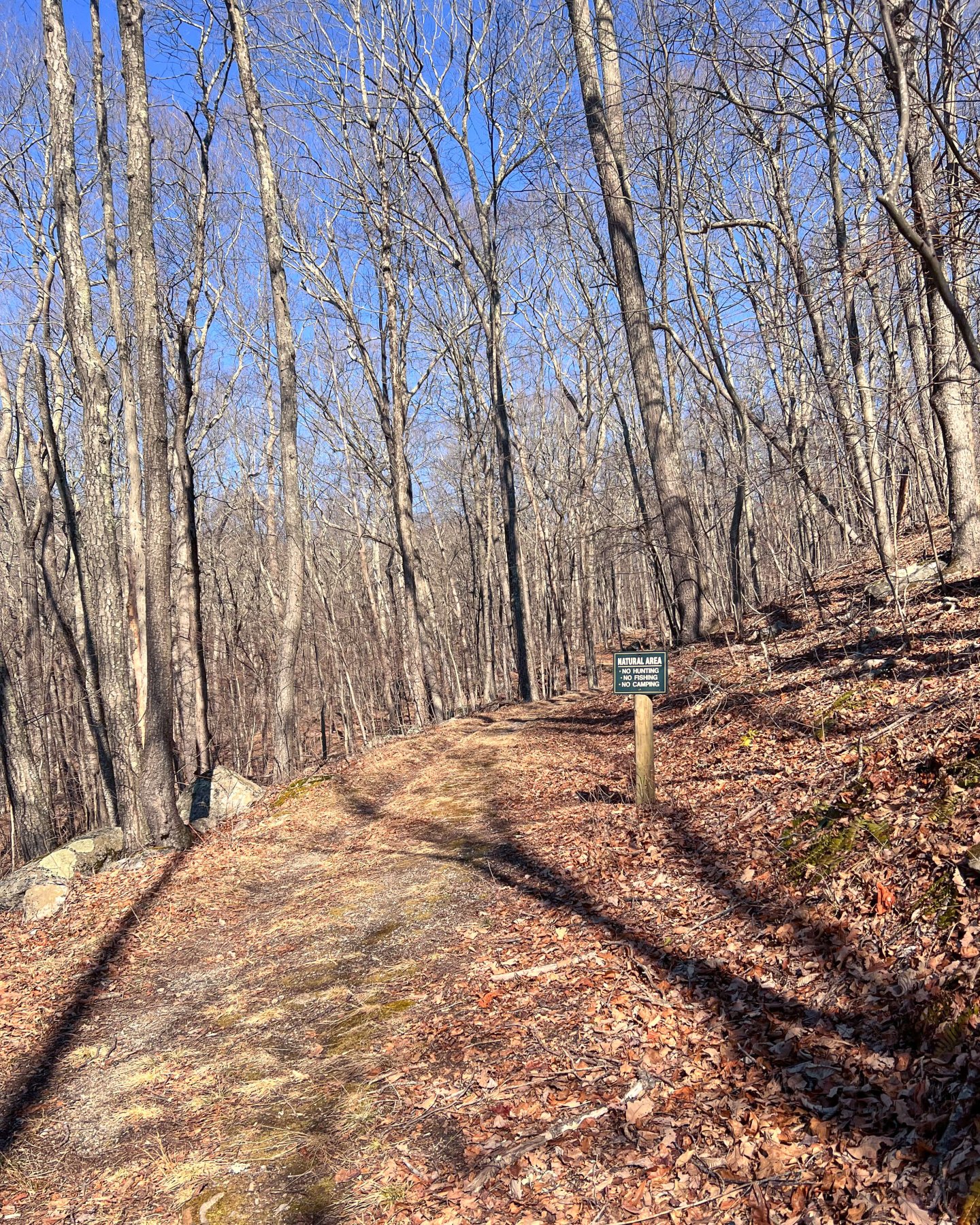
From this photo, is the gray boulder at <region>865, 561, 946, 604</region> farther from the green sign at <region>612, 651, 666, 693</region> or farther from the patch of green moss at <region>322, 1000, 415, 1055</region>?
the patch of green moss at <region>322, 1000, 415, 1055</region>

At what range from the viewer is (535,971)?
15.7 ft

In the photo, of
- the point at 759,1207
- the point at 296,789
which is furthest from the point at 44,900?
the point at 759,1207

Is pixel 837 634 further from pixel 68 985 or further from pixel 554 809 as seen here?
pixel 68 985

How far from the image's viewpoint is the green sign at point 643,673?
6.53 meters

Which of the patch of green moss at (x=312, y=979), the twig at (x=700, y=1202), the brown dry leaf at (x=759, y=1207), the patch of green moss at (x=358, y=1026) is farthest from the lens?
the patch of green moss at (x=312, y=979)

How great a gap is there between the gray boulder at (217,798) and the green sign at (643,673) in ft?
19.9

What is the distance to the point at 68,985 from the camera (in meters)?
6.01

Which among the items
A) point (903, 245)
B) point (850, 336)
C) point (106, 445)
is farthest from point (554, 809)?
point (850, 336)

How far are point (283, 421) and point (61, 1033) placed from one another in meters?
9.33

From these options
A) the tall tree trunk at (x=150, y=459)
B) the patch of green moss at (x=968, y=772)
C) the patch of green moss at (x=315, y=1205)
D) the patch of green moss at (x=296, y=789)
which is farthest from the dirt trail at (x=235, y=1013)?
the patch of green moss at (x=968, y=772)

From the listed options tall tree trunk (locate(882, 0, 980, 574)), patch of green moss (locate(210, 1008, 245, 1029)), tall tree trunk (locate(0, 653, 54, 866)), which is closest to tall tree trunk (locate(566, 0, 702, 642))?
tall tree trunk (locate(882, 0, 980, 574))

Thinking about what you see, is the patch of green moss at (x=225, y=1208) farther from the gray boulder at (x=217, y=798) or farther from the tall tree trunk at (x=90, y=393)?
the gray boulder at (x=217, y=798)

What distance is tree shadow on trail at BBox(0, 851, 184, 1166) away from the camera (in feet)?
14.5

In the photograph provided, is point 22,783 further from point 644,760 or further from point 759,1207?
point 759,1207
